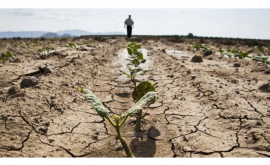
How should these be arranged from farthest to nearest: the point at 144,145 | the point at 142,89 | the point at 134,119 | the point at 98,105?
the point at 134,119 < the point at 142,89 < the point at 144,145 < the point at 98,105

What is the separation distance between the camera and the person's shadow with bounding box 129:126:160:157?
75.1 inches

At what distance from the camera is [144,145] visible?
204cm

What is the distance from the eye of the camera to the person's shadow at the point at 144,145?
191cm

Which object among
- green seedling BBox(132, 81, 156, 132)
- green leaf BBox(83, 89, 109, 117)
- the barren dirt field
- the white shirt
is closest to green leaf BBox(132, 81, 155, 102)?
green seedling BBox(132, 81, 156, 132)

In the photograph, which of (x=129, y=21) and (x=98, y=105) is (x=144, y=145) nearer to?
(x=98, y=105)

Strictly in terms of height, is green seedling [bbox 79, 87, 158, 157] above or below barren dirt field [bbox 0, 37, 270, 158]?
above

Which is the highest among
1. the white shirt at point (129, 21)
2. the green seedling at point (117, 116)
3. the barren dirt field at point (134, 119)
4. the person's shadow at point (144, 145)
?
the white shirt at point (129, 21)

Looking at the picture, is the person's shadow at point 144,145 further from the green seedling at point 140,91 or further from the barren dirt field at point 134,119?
the green seedling at point 140,91

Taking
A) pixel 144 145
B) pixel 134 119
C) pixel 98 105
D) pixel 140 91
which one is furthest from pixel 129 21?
pixel 98 105

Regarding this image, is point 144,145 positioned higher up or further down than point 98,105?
further down

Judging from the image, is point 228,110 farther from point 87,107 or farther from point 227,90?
point 87,107

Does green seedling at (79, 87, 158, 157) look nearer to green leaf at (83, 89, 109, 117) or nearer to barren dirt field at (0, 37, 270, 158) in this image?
green leaf at (83, 89, 109, 117)

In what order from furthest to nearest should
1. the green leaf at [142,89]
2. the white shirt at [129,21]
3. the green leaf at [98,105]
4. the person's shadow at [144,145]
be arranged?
the white shirt at [129,21] < the green leaf at [142,89] < the person's shadow at [144,145] < the green leaf at [98,105]

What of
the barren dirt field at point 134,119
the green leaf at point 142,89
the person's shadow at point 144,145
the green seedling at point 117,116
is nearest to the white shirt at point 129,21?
the barren dirt field at point 134,119
